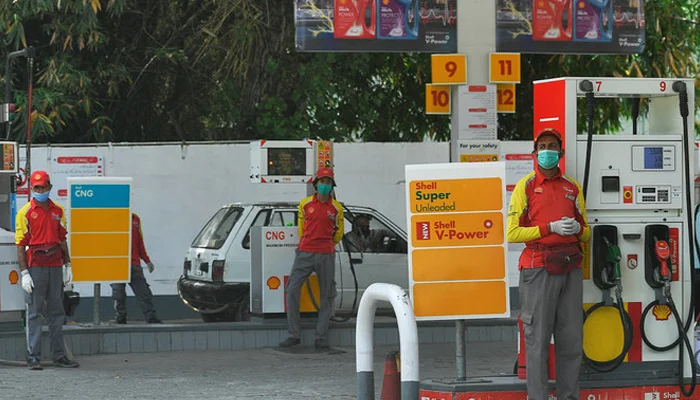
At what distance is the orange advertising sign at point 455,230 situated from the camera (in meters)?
10.4

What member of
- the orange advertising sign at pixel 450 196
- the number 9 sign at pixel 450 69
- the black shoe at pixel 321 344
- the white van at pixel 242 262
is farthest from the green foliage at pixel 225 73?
the orange advertising sign at pixel 450 196

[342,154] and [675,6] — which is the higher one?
[675,6]

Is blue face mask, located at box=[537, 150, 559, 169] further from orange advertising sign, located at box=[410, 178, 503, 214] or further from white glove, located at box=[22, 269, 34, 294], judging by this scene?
white glove, located at box=[22, 269, 34, 294]

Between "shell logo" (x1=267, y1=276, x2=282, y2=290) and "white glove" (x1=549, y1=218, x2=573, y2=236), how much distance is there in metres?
7.09

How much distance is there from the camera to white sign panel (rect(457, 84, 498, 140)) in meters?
18.7

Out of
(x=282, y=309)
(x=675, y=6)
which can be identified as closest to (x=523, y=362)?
(x=282, y=309)

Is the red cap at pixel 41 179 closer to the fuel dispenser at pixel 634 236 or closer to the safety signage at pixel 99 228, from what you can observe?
the safety signage at pixel 99 228

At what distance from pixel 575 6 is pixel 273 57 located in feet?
17.3

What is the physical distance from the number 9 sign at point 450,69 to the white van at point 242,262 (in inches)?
74.1

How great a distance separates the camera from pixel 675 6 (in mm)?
23828

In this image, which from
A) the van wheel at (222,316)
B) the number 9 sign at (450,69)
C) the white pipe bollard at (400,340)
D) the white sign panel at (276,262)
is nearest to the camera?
the white pipe bollard at (400,340)

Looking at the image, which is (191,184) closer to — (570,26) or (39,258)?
(570,26)

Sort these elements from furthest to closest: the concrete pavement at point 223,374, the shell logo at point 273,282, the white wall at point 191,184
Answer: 1. the white wall at point 191,184
2. the shell logo at point 273,282
3. the concrete pavement at point 223,374

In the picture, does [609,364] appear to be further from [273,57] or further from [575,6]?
[273,57]
